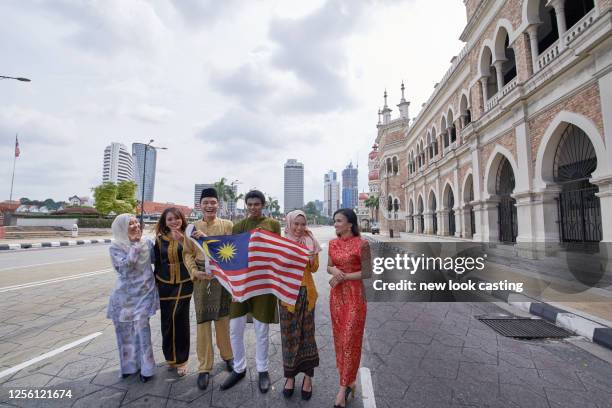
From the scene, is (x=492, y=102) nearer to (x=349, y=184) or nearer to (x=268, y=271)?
(x=268, y=271)

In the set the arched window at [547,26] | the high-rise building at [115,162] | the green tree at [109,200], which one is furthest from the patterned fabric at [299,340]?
the high-rise building at [115,162]

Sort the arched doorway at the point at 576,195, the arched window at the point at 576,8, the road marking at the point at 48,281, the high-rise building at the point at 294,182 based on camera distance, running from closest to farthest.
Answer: the road marking at the point at 48,281
the arched doorway at the point at 576,195
the arched window at the point at 576,8
the high-rise building at the point at 294,182

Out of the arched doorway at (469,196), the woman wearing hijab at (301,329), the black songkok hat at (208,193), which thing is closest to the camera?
the woman wearing hijab at (301,329)

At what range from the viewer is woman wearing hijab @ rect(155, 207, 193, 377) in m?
2.82

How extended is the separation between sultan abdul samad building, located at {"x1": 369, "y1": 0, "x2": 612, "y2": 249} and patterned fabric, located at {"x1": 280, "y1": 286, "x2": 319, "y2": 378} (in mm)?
7194

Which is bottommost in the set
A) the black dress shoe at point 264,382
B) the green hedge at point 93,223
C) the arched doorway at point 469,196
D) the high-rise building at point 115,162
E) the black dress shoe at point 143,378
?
the black dress shoe at point 143,378

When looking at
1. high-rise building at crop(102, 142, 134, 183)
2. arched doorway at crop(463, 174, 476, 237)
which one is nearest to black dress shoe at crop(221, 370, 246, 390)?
arched doorway at crop(463, 174, 476, 237)

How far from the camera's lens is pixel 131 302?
8.98ft

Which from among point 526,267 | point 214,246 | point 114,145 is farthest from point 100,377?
point 114,145

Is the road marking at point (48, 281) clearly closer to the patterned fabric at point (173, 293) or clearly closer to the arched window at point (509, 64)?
the patterned fabric at point (173, 293)

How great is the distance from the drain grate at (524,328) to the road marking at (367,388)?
236cm

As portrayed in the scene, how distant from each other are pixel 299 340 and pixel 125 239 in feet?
6.26

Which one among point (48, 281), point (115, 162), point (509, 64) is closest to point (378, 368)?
point (48, 281)

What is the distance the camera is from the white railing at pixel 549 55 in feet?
25.7
